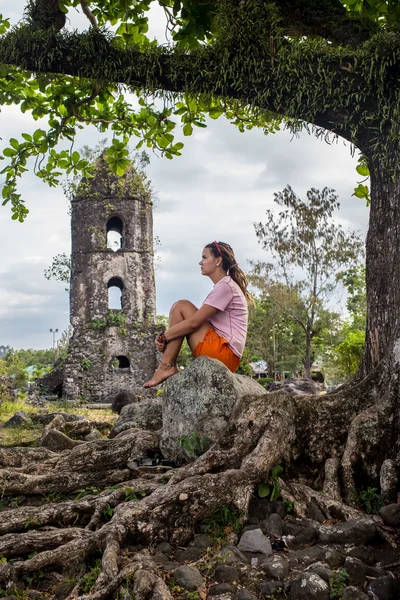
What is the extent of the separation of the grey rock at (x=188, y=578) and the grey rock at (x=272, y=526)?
2.26 feet

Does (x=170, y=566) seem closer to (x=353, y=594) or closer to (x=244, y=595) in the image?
(x=244, y=595)

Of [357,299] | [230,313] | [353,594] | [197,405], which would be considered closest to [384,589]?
[353,594]

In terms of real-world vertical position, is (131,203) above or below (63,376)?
above

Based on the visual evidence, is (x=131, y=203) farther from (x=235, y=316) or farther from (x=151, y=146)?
Answer: (x=235, y=316)

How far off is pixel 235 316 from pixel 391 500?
2511mm

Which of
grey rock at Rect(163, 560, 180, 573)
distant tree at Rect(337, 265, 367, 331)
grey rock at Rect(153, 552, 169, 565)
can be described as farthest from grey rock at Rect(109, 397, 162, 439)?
distant tree at Rect(337, 265, 367, 331)

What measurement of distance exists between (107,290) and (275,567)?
68.6 ft

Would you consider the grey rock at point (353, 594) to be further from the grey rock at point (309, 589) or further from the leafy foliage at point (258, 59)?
the leafy foliage at point (258, 59)

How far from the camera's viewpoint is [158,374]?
6109 mm

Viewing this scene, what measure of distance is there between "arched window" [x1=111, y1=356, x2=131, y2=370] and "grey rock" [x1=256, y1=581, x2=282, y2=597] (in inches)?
807

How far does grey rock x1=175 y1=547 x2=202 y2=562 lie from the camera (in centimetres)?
370

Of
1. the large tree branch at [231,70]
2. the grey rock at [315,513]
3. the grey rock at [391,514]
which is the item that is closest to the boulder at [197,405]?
the grey rock at [315,513]

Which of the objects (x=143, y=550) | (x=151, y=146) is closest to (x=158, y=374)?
(x=143, y=550)

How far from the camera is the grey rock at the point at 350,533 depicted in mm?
3693
